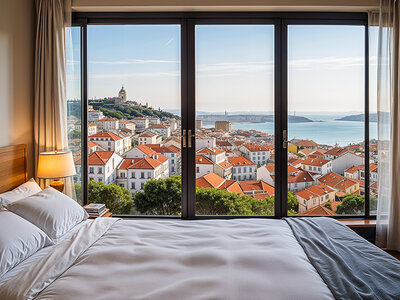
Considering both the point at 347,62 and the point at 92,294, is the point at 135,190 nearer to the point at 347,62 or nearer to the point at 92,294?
the point at 92,294

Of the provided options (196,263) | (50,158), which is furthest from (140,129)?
(196,263)

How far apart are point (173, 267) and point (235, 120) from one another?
2075 mm

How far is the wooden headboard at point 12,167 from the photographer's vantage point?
2.54 m

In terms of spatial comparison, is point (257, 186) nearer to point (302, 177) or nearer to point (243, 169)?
point (243, 169)

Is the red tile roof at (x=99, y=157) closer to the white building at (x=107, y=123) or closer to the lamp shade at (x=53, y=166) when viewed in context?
the white building at (x=107, y=123)

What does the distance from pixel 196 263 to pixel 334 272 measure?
0.68 m

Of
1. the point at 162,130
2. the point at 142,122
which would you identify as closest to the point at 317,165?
the point at 162,130

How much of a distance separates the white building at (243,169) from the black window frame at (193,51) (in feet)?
0.83

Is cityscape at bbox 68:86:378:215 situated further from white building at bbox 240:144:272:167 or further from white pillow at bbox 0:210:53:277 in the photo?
white pillow at bbox 0:210:53:277

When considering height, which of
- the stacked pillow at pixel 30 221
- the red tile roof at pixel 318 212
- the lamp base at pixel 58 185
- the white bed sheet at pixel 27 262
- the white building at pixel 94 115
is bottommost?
the red tile roof at pixel 318 212

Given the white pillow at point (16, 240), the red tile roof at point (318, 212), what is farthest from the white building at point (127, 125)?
the red tile roof at point (318, 212)

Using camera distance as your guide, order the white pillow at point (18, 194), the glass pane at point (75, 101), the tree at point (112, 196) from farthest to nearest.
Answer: the tree at point (112, 196) → the glass pane at point (75, 101) → the white pillow at point (18, 194)

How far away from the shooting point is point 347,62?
3342mm

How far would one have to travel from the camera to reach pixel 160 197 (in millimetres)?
3416
